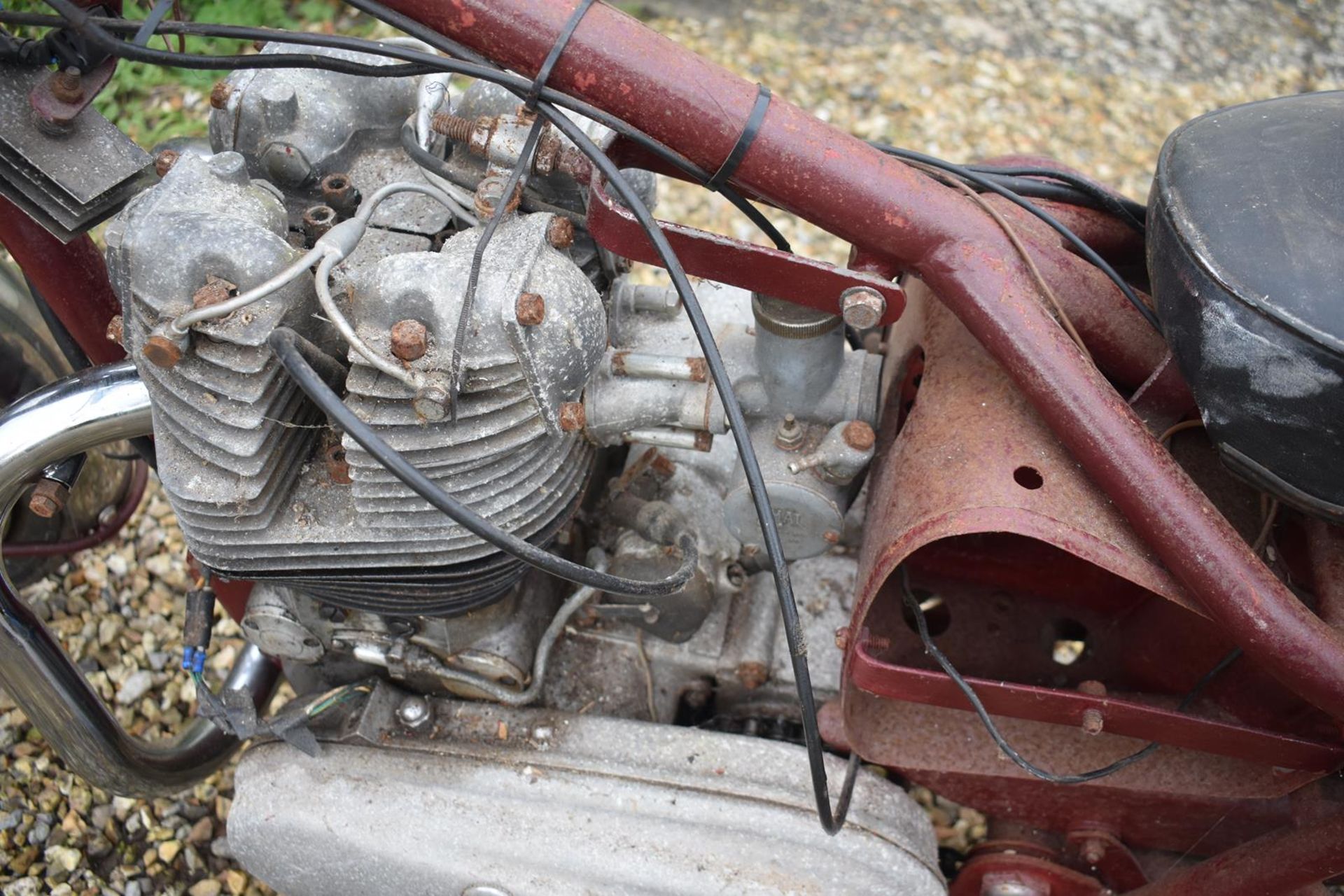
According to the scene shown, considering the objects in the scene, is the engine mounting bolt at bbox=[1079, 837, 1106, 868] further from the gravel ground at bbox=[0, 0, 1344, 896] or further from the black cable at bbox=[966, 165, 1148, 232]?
the gravel ground at bbox=[0, 0, 1344, 896]

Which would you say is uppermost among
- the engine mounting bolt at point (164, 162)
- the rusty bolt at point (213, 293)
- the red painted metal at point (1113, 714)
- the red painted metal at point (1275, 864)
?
the rusty bolt at point (213, 293)

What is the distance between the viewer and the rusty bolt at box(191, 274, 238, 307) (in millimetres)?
1186

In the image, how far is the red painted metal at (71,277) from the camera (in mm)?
1445

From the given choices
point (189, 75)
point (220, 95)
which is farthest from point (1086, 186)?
point (189, 75)

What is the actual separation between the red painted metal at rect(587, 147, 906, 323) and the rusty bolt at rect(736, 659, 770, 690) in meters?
0.63

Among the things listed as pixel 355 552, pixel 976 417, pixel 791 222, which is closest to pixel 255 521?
pixel 355 552

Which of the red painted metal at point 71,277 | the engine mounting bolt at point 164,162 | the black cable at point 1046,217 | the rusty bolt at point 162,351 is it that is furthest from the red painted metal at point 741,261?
the red painted metal at point 71,277

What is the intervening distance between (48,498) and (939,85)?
2.96m

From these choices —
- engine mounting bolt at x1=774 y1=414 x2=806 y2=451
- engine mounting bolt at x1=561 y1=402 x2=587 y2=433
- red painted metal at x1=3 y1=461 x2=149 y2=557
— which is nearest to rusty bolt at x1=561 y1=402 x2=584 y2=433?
engine mounting bolt at x1=561 y1=402 x2=587 y2=433

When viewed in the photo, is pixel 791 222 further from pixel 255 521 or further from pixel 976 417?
pixel 255 521

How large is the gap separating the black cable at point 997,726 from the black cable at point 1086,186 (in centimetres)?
61

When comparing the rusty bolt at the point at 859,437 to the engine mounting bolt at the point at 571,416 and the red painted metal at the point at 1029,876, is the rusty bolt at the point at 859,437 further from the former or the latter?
the red painted metal at the point at 1029,876

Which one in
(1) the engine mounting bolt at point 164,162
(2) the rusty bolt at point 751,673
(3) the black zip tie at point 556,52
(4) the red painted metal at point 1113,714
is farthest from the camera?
(2) the rusty bolt at point 751,673

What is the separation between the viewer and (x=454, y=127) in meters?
1.40
